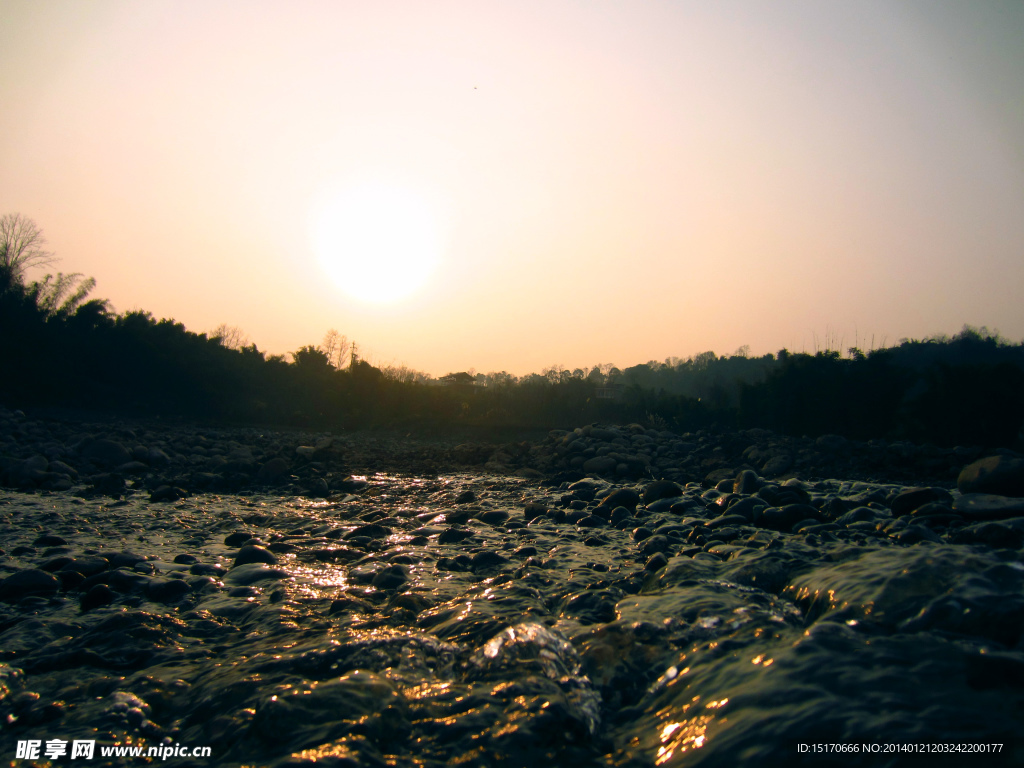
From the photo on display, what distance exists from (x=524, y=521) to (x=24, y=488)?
21.4 ft

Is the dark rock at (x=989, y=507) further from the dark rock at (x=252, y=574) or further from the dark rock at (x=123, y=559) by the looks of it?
the dark rock at (x=123, y=559)

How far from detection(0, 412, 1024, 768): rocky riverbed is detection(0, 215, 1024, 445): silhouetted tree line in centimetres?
1014

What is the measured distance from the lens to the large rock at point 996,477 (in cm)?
480

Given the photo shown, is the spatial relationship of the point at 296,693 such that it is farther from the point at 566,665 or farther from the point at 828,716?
the point at 828,716

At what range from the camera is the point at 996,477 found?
493 centimetres

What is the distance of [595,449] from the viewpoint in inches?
420

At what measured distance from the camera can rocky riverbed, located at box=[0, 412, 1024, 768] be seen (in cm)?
176

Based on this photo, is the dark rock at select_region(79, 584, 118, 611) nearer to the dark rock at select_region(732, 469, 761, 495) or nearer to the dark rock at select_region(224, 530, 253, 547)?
the dark rock at select_region(224, 530, 253, 547)

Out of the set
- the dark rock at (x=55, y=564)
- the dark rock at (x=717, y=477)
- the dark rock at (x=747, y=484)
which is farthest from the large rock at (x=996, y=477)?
the dark rock at (x=55, y=564)

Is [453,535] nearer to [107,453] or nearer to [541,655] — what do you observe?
[541,655]

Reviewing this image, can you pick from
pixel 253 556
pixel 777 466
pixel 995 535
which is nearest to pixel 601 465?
pixel 777 466

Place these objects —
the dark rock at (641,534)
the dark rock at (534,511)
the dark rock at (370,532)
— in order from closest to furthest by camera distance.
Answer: the dark rock at (641,534) → the dark rock at (370,532) → the dark rock at (534,511)

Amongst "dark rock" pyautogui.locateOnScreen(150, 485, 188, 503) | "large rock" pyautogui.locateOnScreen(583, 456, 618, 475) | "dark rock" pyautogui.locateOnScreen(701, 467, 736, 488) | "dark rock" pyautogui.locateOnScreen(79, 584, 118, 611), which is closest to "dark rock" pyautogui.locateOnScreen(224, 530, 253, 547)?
"dark rock" pyautogui.locateOnScreen(79, 584, 118, 611)

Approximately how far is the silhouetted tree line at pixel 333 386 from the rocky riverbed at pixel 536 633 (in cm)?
1014
